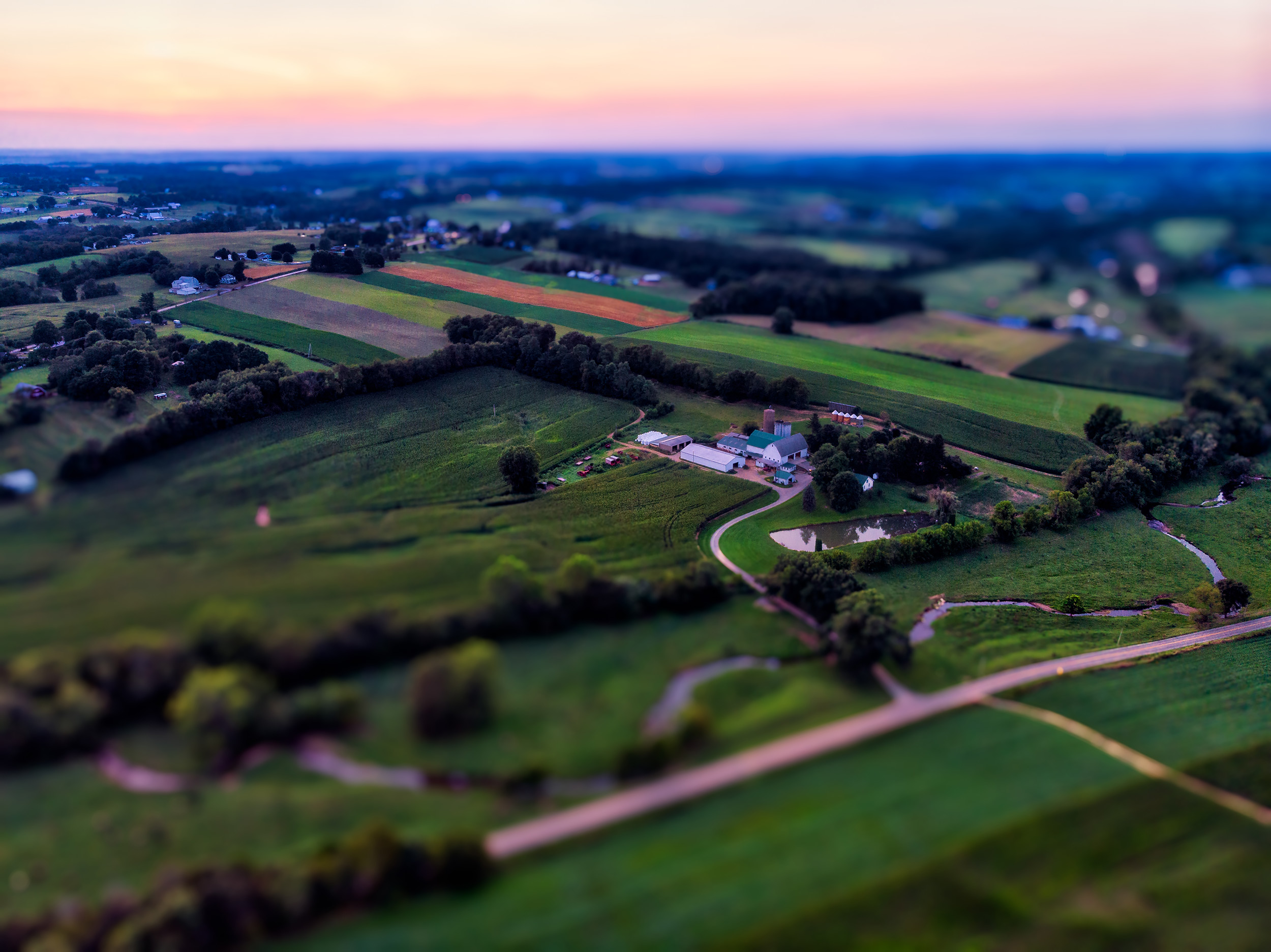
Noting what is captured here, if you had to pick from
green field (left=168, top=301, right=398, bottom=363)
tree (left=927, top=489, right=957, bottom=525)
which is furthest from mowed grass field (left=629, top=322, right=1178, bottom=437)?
green field (left=168, top=301, right=398, bottom=363)

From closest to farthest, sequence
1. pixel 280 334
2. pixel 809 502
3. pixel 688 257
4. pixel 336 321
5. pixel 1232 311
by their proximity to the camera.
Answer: pixel 809 502
pixel 280 334
pixel 336 321
pixel 688 257
pixel 1232 311

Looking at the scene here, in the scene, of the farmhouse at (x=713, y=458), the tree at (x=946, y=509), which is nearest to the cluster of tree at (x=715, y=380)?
the farmhouse at (x=713, y=458)

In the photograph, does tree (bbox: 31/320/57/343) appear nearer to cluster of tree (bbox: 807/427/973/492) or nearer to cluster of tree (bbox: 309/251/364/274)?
cluster of tree (bbox: 309/251/364/274)

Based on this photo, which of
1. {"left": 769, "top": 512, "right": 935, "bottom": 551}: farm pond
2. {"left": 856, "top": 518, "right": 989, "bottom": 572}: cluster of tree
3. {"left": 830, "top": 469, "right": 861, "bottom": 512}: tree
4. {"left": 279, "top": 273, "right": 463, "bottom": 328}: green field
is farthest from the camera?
{"left": 279, "top": 273, "right": 463, "bottom": 328}: green field

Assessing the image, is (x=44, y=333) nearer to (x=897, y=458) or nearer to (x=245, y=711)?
(x=245, y=711)

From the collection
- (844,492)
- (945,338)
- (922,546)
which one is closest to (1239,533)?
(922,546)

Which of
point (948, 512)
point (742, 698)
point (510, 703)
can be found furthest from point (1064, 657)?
point (510, 703)

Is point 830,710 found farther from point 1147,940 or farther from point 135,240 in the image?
point 135,240
